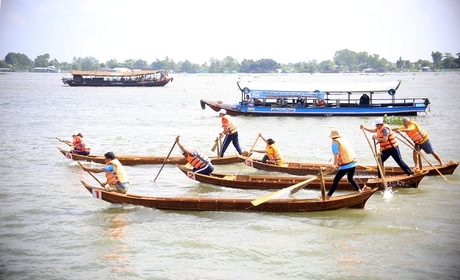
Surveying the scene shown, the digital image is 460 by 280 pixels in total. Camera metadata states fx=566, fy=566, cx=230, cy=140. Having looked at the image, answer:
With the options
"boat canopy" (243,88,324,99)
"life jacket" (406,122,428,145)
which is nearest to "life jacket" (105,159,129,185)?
"life jacket" (406,122,428,145)

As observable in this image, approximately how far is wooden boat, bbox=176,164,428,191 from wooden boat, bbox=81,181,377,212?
171 cm

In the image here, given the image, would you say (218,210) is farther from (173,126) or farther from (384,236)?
(173,126)

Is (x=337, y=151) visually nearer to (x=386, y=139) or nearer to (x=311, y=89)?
(x=386, y=139)

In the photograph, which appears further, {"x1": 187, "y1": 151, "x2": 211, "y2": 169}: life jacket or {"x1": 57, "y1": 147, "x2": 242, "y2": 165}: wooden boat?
{"x1": 57, "y1": 147, "x2": 242, "y2": 165}: wooden boat

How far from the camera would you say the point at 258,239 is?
11344 mm

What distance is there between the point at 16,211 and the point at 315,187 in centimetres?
749

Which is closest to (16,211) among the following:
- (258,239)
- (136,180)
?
(136,180)

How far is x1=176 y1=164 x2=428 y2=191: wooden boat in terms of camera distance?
1425 centimetres

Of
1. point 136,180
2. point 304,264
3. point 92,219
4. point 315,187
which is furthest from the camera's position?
point 136,180

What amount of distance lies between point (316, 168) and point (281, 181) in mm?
1950

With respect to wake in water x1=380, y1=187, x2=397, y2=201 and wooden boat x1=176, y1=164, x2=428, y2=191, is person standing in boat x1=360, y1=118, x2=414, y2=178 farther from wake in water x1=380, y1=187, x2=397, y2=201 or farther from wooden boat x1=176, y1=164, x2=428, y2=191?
wake in water x1=380, y1=187, x2=397, y2=201

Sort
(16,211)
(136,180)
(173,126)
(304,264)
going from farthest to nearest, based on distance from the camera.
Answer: (173,126) → (136,180) → (16,211) → (304,264)

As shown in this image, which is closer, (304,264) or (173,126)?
(304,264)

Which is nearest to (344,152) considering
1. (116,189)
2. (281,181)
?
(281,181)
